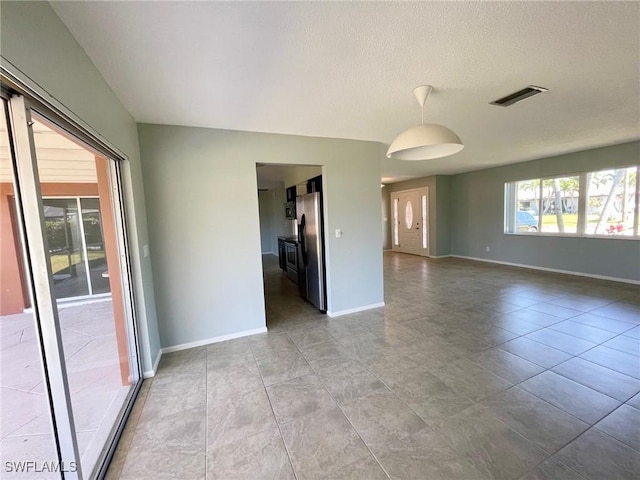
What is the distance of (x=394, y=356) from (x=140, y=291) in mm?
2468

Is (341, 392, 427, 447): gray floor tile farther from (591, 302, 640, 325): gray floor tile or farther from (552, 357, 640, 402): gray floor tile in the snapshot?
(591, 302, 640, 325): gray floor tile

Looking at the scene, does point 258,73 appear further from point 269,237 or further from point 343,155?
point 269,237

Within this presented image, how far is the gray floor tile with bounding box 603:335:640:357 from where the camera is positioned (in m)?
2.58

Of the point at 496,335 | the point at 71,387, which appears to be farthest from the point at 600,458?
the point at 71,387

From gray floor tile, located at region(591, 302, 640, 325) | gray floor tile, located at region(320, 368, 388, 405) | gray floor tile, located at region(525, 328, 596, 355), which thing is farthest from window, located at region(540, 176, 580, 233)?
gray floor tile, located at region(320, 368, 388, 405)

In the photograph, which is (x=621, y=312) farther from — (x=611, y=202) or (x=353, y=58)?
(x=353, y=58)

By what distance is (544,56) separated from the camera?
1.82m

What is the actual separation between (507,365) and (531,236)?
16.4ft

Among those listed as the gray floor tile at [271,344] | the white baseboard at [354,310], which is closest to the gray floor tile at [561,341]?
the white baseboard at [354,310]

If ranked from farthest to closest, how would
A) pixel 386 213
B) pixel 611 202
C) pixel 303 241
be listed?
pixel 386 213, pixel 611 202, pixel 303 241

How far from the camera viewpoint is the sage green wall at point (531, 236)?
4770mm

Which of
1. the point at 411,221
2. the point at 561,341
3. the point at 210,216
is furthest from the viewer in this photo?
the point at 411,221

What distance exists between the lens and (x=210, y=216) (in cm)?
302

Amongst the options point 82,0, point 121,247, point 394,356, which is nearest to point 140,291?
point 121,247
